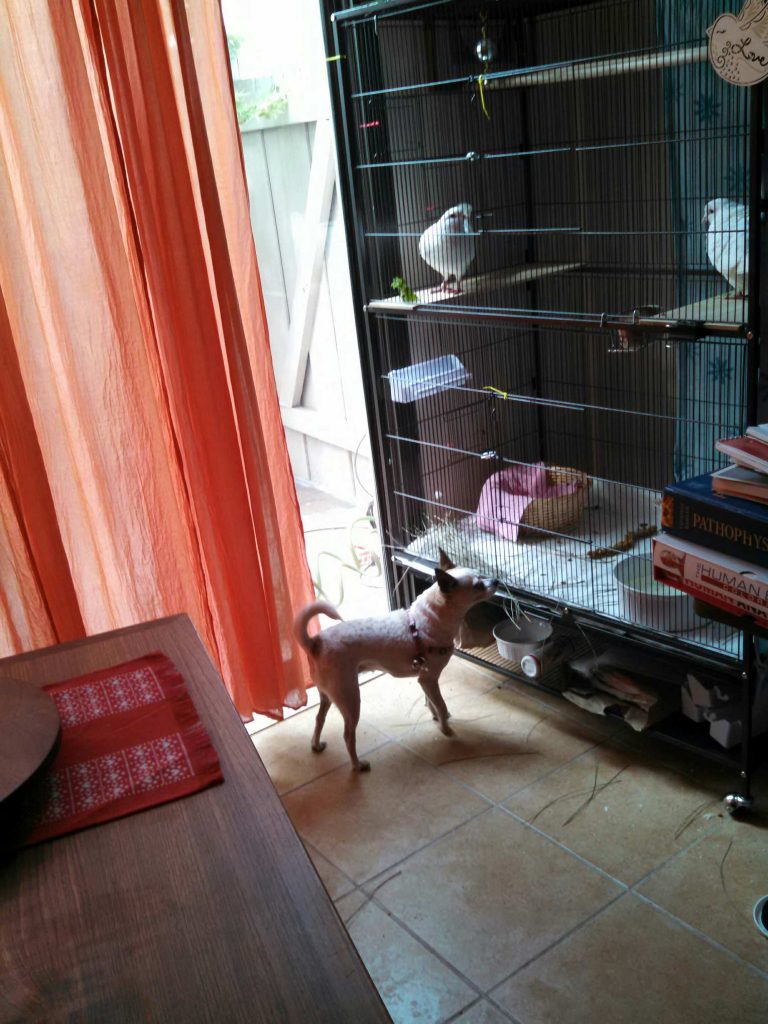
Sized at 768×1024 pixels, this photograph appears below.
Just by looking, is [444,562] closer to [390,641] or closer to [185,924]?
[390,641]

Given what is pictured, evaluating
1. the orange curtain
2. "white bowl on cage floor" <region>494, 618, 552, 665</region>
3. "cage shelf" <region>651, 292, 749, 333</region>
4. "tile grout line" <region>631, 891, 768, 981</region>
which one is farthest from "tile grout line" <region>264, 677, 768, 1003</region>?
"cage shelf" <region>651, 292, 749, 333</region>

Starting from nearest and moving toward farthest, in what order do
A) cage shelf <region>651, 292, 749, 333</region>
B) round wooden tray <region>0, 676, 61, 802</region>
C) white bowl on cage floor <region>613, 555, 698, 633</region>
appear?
round wooden tray <region>0, 676, 61, 802</region>, cage shelf <region>651, 292, 749, 333</region>, white bowl on cage floor <region>613, 555, 698, 633</region>

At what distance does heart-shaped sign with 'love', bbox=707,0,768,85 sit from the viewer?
1.46 meters

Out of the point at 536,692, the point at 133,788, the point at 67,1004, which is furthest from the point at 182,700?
the point at 536,692

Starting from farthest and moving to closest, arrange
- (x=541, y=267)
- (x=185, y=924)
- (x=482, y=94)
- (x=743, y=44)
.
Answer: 1. (x=541, y=267)
2. (x=482, y=94)
3. (x=743, y=44)
4. (x=185, y=924)

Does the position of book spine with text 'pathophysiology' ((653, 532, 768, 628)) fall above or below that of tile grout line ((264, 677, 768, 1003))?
above

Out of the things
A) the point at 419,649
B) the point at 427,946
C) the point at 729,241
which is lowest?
the point at 427,946

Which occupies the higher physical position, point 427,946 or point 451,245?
point 451,245

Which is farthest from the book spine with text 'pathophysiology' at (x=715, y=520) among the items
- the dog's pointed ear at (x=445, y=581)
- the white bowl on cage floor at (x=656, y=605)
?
the dog's pointed ear at (x=445, y=581)

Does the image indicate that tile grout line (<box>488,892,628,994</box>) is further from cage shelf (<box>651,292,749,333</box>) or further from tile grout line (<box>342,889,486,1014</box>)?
cage shelf (<box>651,292,749,333</box>)

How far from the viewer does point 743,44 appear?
4.89ft

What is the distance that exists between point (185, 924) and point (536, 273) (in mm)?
1798

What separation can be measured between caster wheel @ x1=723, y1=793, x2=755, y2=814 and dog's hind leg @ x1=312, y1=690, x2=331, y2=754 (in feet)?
2.99

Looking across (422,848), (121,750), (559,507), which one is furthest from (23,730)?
(559,507)
